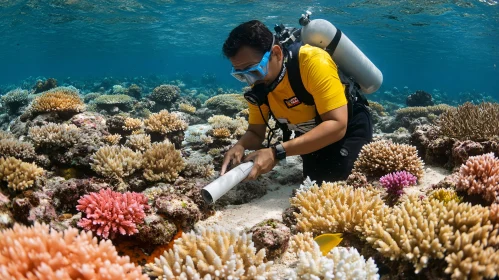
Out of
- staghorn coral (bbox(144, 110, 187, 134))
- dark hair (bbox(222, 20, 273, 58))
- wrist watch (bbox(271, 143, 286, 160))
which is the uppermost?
dark hair (bbox(222, 20, 273, 58))

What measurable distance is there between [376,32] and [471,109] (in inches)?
1455

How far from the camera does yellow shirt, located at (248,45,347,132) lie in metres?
4.09

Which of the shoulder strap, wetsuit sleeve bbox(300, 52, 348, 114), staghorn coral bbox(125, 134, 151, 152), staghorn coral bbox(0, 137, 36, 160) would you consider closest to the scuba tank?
the shoulder strap

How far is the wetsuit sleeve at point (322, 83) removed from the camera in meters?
4.07

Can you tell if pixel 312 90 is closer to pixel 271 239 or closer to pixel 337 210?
pixel 337 210

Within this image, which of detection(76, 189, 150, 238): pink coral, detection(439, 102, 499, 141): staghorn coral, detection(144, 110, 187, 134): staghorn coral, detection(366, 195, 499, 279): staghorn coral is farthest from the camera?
detection(144, 110, 187, 134): staghorn coral

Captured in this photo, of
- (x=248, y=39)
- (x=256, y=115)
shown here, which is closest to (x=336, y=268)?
(x=248, y=39)

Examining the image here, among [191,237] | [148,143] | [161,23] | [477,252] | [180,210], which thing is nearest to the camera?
[477,252]

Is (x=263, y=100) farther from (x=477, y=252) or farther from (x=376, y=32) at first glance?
(x=376, y=32)

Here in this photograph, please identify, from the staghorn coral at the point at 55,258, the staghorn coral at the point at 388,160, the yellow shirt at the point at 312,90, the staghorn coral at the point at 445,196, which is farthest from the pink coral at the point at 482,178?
the staghorn coral at the point at 55,258

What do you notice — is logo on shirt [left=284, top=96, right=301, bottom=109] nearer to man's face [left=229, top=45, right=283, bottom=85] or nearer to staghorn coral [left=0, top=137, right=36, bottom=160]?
man's face [left=229, top=45, right=283, bottom=85]

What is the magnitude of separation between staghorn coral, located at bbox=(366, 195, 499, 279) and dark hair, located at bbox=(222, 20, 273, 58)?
2575 mm

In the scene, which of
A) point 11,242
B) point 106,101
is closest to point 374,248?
point 11,242

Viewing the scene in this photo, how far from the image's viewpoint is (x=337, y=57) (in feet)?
18.2
